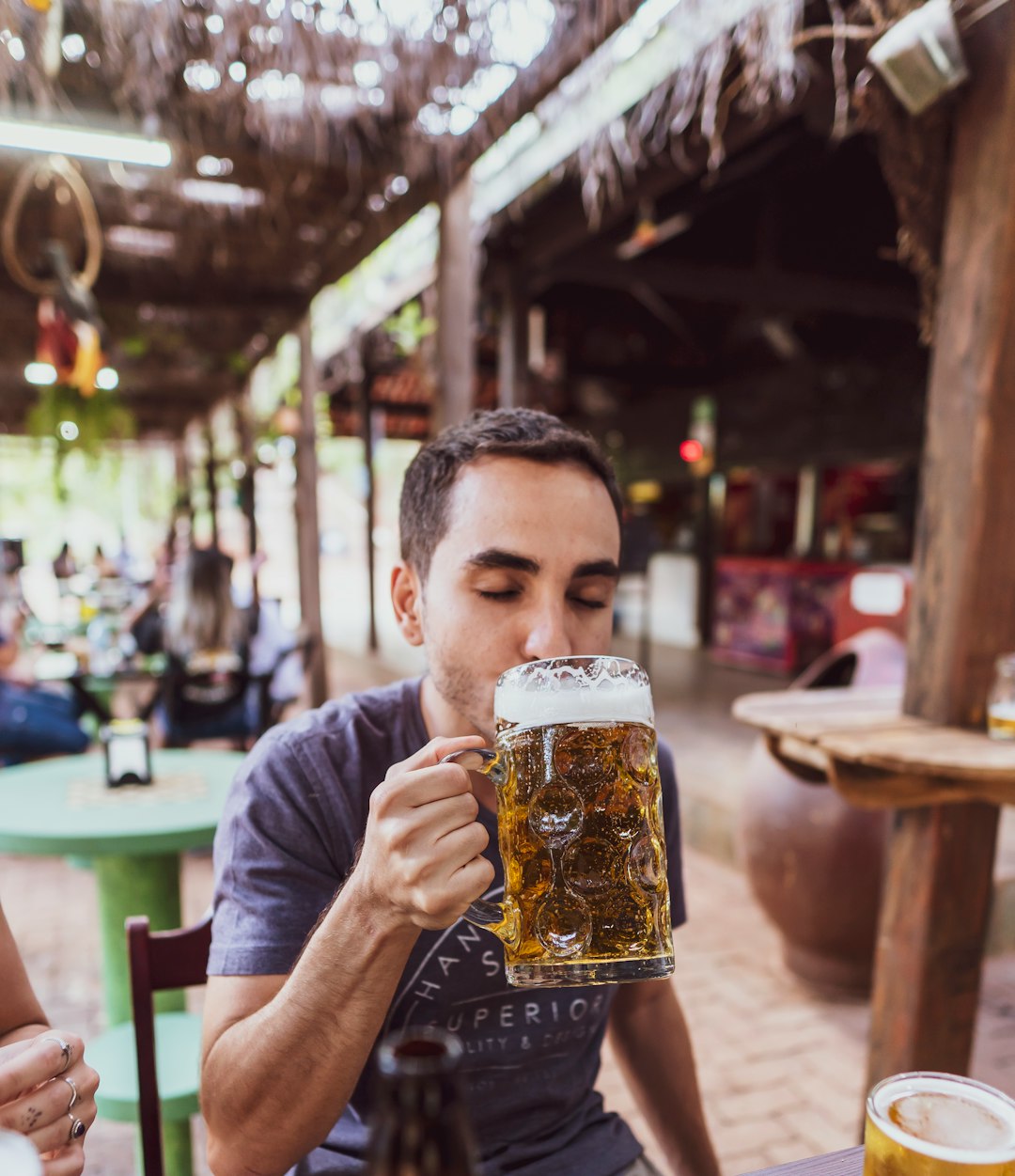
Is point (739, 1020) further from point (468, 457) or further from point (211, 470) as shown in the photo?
point (211, 470)

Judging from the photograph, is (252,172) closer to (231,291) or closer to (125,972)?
(231,291)

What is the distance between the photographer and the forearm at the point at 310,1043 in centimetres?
85

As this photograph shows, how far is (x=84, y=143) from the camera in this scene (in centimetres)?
309

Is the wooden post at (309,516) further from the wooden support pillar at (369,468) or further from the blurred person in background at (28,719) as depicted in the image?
the blurred person in background at (28,719)

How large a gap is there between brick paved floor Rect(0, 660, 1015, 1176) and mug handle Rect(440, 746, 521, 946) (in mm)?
1916

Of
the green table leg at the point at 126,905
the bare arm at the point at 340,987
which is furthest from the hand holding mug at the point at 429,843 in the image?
the green table leg at the point at 126,905

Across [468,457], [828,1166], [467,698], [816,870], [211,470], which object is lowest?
[816,870]

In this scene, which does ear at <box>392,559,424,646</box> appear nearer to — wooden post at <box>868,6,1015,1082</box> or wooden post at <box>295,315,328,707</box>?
wooden post at <box>868,6,1015,1082</box>

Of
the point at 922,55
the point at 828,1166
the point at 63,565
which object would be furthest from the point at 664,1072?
the point at 63,565

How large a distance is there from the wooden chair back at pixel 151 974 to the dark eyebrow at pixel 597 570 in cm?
81

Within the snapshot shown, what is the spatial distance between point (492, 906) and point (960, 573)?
1.72 metres

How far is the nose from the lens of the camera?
1.04 m

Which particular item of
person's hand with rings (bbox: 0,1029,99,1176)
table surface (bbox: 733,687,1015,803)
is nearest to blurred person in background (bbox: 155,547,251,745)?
table surface (bbox: 733,687,1015,803)

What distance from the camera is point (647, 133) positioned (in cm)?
365
